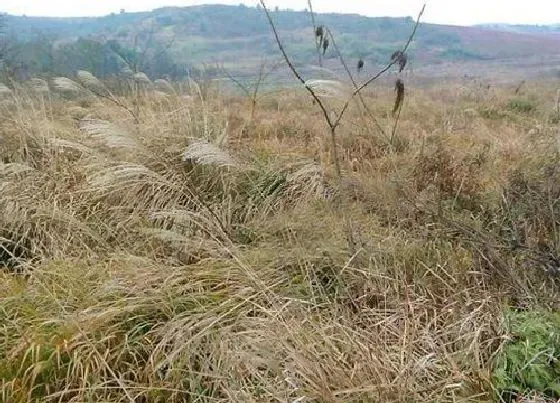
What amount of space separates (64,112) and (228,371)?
4.49m

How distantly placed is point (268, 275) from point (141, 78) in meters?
3.29

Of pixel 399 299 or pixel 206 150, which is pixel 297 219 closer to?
pixel 206 150

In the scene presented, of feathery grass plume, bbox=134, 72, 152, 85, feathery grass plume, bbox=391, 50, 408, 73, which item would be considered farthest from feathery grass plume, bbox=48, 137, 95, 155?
feathery grass plume, bbox=391, 50, 408, 73

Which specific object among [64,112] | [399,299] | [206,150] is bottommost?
[64,112]

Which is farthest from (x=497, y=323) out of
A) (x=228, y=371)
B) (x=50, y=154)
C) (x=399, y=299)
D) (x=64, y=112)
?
(x=64, y=112)

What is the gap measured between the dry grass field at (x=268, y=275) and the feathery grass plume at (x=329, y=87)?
609mm

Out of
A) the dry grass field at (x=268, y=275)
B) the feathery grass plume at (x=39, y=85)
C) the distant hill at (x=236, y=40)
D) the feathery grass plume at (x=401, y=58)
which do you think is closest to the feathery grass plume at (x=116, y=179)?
the dry grass field at (x=268, y=275)

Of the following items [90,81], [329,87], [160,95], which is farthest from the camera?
[90,81]

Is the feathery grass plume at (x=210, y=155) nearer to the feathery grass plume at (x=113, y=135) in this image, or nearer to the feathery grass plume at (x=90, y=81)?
the feathery grass plume at (x=113, y=135)

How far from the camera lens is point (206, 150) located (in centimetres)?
320

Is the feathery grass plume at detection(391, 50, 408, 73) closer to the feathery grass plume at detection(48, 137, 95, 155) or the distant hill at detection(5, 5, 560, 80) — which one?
the distant hill at detection(5, 5, 560, 80)

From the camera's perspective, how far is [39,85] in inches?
226

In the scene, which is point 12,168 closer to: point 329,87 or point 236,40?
point 329,87

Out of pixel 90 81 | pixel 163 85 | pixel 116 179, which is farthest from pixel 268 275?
pixel 163 85
